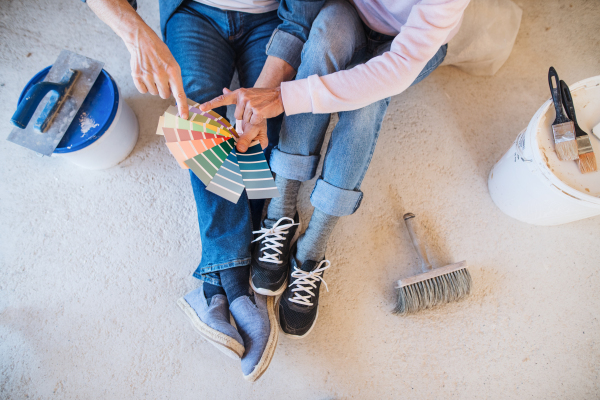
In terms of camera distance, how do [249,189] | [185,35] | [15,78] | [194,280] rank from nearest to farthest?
1. [249,189]
2. [185,35]
3. [194,280]
4. [15,78]

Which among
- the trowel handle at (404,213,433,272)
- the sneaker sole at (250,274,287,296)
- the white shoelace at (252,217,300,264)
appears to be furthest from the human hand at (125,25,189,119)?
the trowel handle at (404,213,433,272)

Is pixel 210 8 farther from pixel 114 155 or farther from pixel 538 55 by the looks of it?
pixel 538 55

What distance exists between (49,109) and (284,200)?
60cm

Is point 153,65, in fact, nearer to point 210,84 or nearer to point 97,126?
→ point 210,84

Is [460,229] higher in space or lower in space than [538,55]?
lower

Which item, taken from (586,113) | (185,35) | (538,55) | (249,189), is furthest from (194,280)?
(538,55)

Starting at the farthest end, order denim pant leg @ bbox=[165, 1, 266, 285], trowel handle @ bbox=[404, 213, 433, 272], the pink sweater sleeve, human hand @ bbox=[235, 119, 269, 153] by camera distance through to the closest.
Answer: trowel handle @ bbox=[404, 213, 433, 272], denim pant leg @ bbox=[165, 1, 266, 285], human hand @ bbox=[235, 119, 269, 153], the pink sweater sleeve

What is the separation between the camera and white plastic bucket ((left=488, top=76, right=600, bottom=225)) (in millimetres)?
762

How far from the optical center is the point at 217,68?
82 cm

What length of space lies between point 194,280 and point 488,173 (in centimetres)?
93

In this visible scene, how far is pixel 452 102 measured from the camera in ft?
3.57

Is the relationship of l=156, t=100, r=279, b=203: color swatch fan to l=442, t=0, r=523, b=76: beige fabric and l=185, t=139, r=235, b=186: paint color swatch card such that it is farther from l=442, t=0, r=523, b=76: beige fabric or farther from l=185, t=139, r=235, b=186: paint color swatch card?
l=442, t=0, r=523, b=76: beige fabric

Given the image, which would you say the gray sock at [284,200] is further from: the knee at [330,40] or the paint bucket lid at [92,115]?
the paint bucket lid at [92,115]

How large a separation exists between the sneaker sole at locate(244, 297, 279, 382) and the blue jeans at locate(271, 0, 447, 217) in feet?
1.03
